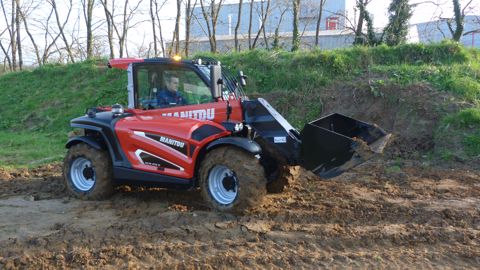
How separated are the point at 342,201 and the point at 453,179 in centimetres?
272

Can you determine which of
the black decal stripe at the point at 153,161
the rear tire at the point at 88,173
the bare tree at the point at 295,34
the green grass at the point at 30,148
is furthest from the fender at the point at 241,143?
the bare tree at the point at 295,34

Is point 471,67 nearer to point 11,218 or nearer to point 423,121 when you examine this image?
point 423,121

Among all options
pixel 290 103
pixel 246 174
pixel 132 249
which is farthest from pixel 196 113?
pixel 290 103

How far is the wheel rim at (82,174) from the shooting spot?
308 inches

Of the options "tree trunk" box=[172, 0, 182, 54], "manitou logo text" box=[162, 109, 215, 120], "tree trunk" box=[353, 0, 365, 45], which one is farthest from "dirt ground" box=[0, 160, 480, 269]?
"tree trunk" box=[172, 0, 182, 54]

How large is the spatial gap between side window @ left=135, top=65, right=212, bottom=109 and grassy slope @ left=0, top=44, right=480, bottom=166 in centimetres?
491

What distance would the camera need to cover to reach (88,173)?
7.86m

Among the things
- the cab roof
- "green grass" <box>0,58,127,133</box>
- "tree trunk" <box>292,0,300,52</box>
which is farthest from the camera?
"tree trunk" <box>292,0,300,52</box>

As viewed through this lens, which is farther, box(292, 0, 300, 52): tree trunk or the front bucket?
box(292, 0, 300, 52): tree trunk

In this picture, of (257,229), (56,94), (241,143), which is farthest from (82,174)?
(56,94)

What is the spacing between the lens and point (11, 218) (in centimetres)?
673

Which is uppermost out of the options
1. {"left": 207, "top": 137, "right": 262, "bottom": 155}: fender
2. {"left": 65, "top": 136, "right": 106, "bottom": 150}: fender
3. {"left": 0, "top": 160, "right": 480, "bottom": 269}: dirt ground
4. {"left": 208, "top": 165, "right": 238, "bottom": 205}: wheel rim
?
{"left": 207, "top": 137, "right": 262, "bottom": 155}: fender

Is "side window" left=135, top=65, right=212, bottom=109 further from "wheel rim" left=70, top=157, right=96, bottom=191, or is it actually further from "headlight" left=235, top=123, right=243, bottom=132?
"wheel rim" left=70, top=157, right=96, bottom=191

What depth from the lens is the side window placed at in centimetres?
715
